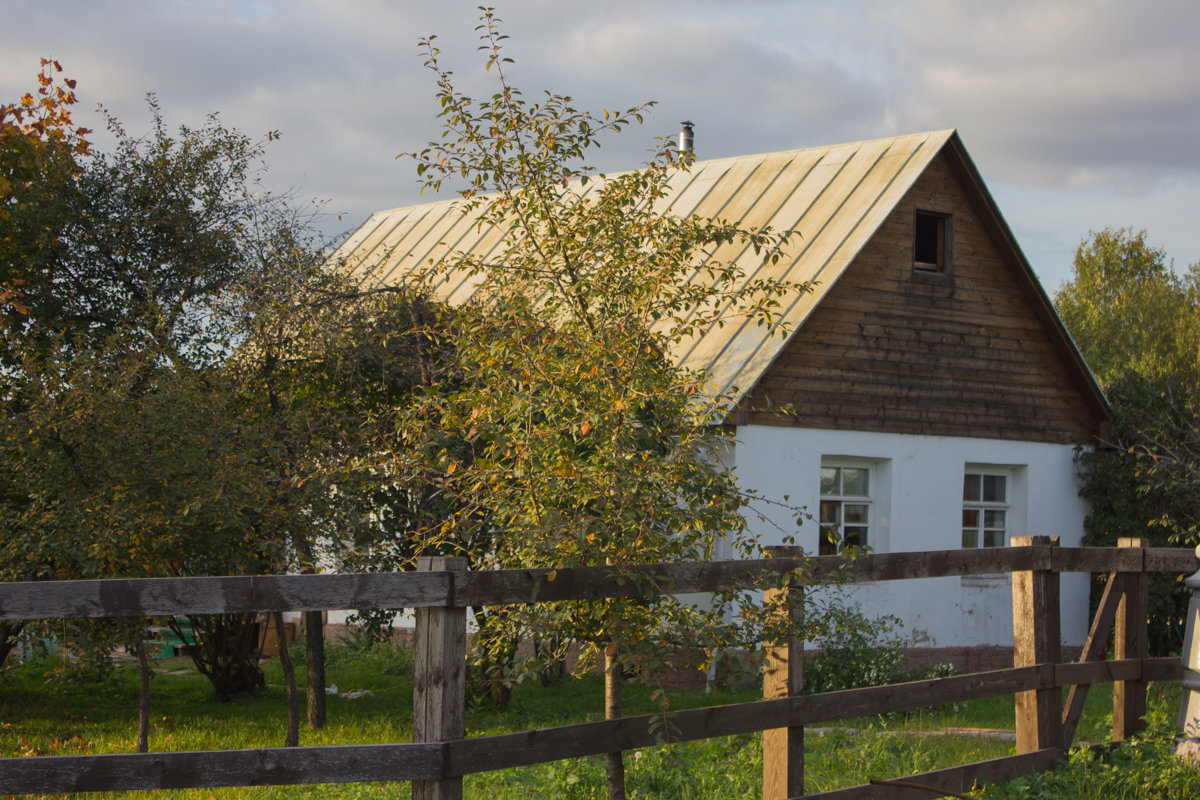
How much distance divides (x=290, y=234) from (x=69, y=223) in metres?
2.88

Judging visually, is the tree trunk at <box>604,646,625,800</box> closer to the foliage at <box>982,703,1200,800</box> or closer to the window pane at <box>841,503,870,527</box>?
the foliage at <box>982,703,1200,800</box>

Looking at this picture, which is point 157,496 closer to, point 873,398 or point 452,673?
point 452,673

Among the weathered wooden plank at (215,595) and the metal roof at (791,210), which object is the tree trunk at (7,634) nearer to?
the metal roof at (791,210)

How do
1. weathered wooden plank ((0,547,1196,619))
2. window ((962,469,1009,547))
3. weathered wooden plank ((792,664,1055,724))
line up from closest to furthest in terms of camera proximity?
weathered wooden plank ((0,547,1196,619)), weathered wooden plank ((792,664,1055,724)), window ((962,469,1009,547))

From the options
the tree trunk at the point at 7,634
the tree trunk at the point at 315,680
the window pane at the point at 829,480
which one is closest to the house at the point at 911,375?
the window pane at the point at 829,480

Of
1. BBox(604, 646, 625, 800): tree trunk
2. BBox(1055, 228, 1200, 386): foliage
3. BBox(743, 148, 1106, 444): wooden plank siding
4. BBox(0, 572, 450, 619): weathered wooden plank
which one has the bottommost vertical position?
BBox(604, 646, 625, 800): tree trunk

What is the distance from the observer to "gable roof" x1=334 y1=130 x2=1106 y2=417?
1355 cm

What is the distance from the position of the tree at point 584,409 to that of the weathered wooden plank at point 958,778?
38.0 inches

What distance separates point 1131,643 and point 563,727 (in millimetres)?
3934

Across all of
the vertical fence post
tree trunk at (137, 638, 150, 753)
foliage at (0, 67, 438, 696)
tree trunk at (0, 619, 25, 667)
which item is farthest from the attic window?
tree trunk at (0, 619, 25, 667)

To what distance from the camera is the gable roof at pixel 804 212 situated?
13.6m

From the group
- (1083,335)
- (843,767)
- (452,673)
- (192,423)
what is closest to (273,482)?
(192,423)

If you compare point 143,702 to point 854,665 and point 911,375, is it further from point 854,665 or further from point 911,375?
point 911,375

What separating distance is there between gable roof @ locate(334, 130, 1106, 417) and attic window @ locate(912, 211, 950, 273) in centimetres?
64
